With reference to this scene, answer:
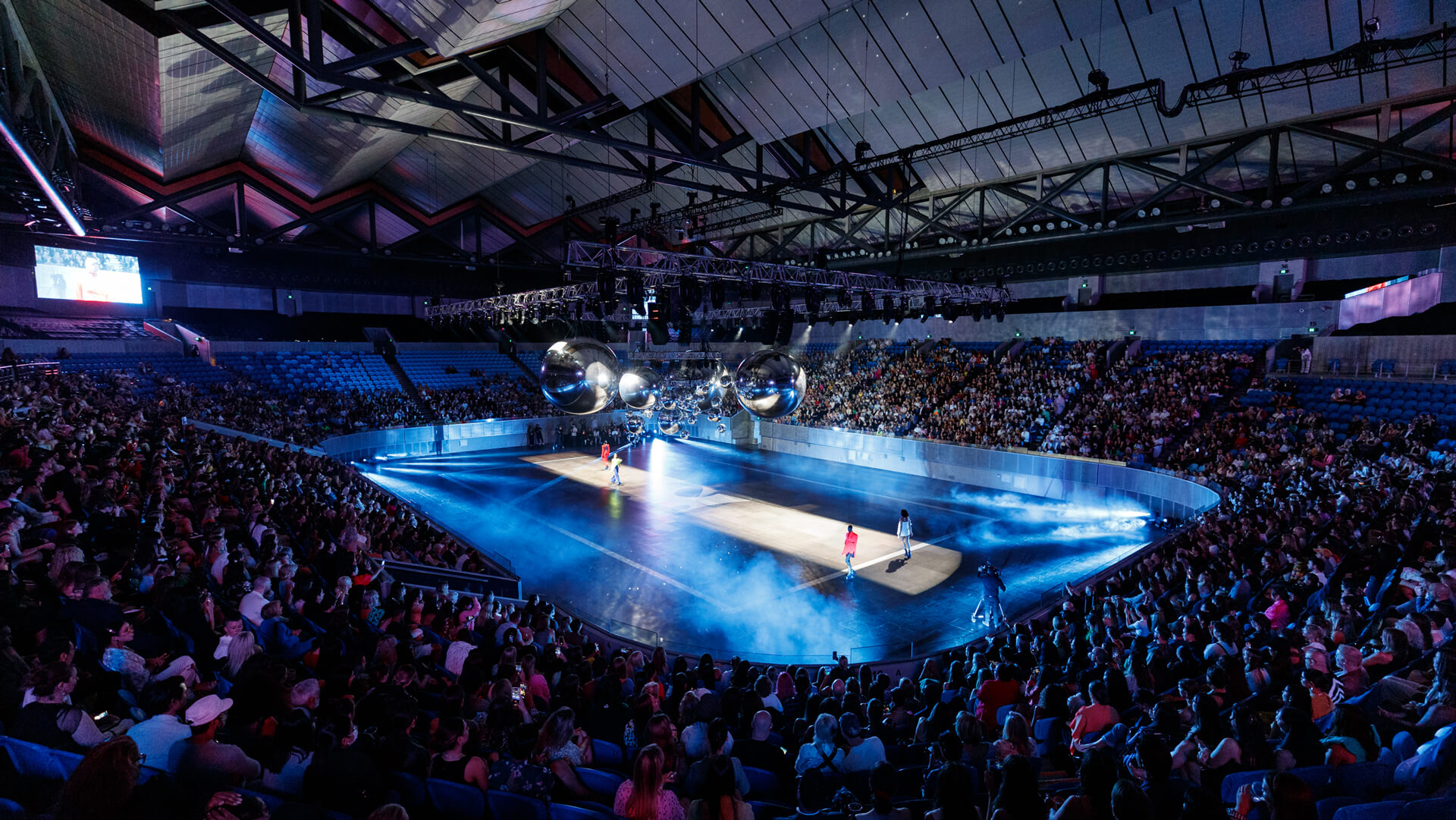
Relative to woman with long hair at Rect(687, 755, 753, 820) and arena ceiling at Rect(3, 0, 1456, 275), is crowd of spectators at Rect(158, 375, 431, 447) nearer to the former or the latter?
arena ceiling at Rect(3, 0, 1456, 275)

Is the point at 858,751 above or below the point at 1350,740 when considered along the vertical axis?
below

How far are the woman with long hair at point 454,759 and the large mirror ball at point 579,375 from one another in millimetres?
2928

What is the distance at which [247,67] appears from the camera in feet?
34.4

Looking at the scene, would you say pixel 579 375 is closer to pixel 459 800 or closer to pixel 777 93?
pixel 459 800

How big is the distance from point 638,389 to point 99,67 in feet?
50.2

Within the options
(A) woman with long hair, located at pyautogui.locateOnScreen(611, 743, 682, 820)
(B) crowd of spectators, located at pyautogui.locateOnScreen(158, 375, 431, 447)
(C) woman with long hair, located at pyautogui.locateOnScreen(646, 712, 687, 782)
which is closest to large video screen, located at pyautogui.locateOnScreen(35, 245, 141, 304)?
(B) crowd of spectators, located at pyautogui.locateOnScreen(158, 375, 431, 447)

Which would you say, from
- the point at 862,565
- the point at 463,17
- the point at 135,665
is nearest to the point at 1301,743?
the point at 135,665

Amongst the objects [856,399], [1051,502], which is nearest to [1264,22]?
[1051,502]

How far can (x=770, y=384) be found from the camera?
21.5 ft

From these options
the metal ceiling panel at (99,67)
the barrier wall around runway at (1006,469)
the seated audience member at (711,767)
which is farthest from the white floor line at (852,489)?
the metal ceiling panel at (99,67)

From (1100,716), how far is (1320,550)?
6004 mm

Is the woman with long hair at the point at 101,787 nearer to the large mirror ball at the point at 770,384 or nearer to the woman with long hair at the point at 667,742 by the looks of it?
the woman with long hair at the point at 667,742

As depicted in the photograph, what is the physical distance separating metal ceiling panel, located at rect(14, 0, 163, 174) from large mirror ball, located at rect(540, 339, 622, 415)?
12152mm

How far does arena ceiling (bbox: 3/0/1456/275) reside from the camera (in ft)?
39.2
